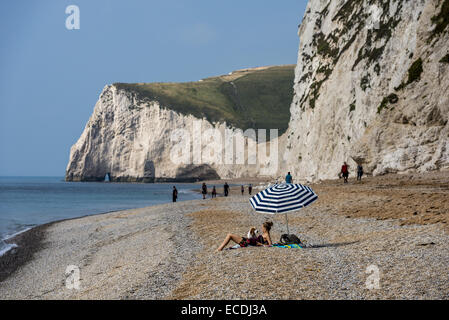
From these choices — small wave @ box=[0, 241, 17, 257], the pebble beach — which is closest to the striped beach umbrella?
the pebble beach

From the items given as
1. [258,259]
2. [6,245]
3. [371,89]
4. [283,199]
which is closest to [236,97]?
[371,89]

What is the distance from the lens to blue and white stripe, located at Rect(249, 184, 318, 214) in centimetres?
1067

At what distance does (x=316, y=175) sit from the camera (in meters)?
46.2

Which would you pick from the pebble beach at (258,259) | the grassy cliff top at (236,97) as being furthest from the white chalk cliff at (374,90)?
the grassy cliff top at (236,97)

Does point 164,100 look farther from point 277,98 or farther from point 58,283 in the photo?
point 58,283

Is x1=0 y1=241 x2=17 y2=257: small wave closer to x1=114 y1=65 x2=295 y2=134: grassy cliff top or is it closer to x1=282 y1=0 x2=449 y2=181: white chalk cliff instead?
x1=282 y1=0 x2=449 y2=181: white chalk cliff

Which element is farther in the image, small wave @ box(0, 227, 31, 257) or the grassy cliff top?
the grassy cliff top

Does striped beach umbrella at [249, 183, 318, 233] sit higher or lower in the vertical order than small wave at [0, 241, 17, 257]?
higher

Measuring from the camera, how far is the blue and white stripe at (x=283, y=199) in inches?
420

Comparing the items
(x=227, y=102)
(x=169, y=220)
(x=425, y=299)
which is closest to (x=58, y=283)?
(x=169, y=220)

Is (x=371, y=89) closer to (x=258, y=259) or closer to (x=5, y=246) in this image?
(x=5, y=246)

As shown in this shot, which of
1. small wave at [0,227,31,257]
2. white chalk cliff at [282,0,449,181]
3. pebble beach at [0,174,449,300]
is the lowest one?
small wave at [0,227,31,257]

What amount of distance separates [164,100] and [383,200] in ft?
391

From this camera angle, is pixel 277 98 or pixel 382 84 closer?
pixel 382 84
